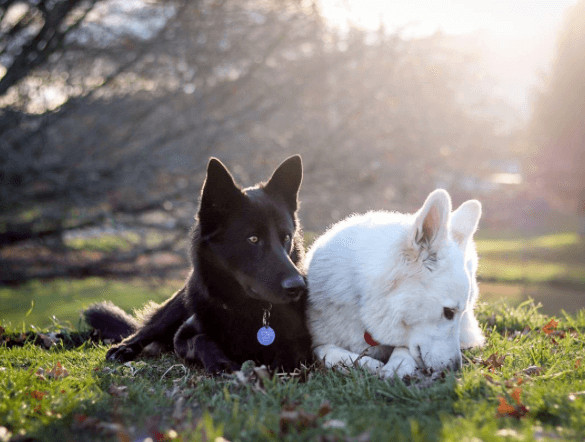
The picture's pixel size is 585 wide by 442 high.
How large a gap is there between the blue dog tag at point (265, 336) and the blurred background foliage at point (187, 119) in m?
6.71

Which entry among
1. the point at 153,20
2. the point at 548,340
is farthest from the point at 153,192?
the point at 548,340

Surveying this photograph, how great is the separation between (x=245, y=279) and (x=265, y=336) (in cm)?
48

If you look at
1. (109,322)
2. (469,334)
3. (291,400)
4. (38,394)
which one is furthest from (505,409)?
(109,322)

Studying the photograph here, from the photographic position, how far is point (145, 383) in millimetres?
3480

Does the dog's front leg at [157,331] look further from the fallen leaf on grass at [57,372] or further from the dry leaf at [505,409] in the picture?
the dry leaf at [505,409]

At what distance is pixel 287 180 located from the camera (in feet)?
13.6

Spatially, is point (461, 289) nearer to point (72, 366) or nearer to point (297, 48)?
point (72, 366)

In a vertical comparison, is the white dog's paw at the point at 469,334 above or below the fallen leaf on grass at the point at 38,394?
below

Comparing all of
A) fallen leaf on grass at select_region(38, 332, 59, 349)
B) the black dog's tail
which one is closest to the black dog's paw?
the black dog's tail

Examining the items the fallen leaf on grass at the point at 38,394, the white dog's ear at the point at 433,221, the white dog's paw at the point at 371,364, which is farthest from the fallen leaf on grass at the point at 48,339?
the white dog's ear at the point at 433,221

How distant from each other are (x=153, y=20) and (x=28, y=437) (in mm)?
10266

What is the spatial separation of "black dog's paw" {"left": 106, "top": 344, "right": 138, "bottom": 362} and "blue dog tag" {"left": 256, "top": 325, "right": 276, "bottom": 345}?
1.18m

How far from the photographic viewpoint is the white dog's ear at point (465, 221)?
427 cm

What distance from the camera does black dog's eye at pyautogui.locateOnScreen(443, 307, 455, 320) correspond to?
3.60 m
